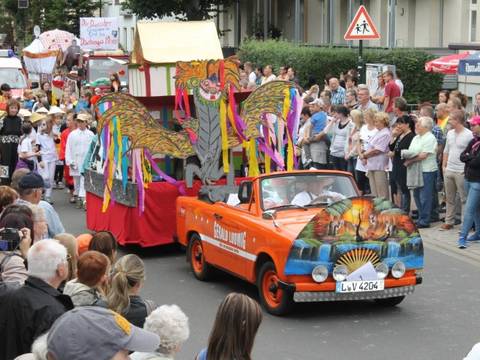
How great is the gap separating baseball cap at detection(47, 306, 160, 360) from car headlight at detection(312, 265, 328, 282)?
5.86m

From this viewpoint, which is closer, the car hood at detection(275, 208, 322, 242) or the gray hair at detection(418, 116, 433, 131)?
the car hood at detection(275, 208, 322, 242)

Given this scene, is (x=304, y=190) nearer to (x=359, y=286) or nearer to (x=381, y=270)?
(x=381, y=270)

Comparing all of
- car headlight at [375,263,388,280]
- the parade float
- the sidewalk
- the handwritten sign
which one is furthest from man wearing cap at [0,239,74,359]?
the handwritten sign

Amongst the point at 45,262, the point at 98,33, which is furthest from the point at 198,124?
the point at 98,33

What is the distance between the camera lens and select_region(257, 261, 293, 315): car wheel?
1095 centimetres

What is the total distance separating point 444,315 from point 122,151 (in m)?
5.36

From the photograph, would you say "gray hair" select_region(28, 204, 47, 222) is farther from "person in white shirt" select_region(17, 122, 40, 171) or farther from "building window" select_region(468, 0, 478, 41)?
"building window" select_region(468, 0, 478, 41)

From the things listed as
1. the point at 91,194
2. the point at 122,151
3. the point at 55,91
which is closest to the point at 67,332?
the point at 122,151

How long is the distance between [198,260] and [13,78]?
22139 millimetres

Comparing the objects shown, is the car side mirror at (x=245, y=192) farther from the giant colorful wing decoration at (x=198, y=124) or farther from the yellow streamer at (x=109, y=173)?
the yellow streamer at (x=109, y=173)

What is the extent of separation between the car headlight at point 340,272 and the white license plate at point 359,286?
0.05 metres

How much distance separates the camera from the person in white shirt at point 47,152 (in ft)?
66.0

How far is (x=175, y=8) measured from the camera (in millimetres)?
48906

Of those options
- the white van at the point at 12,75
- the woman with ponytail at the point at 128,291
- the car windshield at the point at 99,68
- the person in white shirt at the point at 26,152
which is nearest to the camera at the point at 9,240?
the woman with ponytail at the point at 128,291
